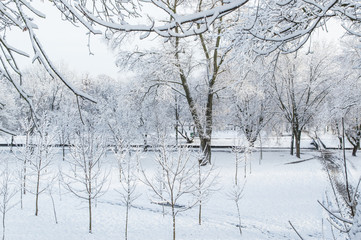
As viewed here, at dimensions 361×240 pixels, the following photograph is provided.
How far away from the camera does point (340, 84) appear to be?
1856cm

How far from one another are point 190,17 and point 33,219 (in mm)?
15111

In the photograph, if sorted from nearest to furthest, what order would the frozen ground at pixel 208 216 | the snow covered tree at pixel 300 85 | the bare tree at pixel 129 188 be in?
1. the frozen ground at pixel 208 216
2. the bare tree at pixel 129 188
3. the snow covered tree at pixel 300 85

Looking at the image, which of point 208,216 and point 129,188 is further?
point 208,216

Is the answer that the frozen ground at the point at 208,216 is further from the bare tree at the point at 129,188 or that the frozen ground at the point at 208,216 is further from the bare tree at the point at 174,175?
the bare tree at the point at 174,175

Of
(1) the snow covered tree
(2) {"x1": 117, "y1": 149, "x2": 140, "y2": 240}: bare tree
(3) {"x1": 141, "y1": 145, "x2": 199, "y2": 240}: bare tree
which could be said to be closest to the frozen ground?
(2) {"x1": 117, "y1": 149, "x2": 140, "y2": 240}: bare tree

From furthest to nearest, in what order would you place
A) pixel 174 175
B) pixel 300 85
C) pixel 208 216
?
1. pixel 300 85
2. pixel 208 216
3. pixel 174 175

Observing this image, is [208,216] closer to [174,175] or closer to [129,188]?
[174,175]

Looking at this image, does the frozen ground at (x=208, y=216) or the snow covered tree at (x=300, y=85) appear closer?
the frozen ground at (x=208, y=216)

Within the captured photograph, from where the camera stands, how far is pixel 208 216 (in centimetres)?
1391

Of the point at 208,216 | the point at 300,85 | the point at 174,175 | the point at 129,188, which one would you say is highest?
the point at 300,85

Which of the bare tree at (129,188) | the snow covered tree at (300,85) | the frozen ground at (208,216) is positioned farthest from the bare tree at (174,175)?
the snow covered tree at (300,85)

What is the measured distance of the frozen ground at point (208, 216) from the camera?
38.8 ft

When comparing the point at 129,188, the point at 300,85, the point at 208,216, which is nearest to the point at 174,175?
the point at 129,188

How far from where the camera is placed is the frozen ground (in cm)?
1182
